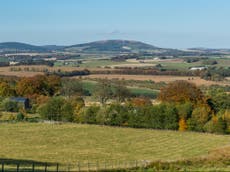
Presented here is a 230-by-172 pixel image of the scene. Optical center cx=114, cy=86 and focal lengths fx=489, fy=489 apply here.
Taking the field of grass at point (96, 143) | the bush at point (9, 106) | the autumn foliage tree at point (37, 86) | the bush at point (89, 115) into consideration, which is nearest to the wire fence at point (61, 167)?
the field of grass at point (96, 143)

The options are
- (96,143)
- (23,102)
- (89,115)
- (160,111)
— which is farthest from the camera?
(23,102)

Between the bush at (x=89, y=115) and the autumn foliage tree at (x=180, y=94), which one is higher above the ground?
the autumn foliage tree at (x=180, y=94)

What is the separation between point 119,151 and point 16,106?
137 ft

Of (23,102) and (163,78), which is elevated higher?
(163,78)

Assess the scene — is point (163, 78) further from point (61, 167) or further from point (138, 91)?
point (61, 167)

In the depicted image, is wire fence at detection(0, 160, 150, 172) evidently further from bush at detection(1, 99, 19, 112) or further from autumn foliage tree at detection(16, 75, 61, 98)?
autumn foliage tree at detection(16, 75, 61, 98)

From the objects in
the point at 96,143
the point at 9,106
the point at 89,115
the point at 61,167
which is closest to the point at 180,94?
the point at 89,115

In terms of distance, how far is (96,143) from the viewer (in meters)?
56.7

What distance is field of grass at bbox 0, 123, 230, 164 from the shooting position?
47.0 m

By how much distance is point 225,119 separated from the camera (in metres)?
69.4

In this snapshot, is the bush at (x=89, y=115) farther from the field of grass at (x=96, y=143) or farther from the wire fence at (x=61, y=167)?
the wire fence at (x=61, y=167)

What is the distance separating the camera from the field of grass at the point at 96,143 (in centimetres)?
4703

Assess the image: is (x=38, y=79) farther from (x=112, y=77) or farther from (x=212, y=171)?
(x=212, y=171)

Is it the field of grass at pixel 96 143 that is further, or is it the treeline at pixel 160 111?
the treeline at pixel 160 111
